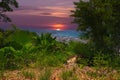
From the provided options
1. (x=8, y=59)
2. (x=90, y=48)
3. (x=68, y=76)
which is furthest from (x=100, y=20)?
(x=68, y=76)

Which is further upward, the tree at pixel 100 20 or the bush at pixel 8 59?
the tree at pixel 100 20

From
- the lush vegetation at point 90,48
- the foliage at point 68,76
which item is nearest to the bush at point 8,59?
the lush vegetation at point 90,48

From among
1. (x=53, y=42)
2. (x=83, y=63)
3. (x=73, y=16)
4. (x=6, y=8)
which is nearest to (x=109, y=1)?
(x=73, y=16)

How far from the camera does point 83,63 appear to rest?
13477mm

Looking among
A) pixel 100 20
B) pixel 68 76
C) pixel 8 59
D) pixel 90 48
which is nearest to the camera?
pixel 68 76

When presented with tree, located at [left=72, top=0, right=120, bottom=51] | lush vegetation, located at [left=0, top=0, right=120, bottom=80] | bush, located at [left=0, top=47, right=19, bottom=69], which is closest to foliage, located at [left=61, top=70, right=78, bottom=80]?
lush vegetation, located at [left=0, top=0, right=120, bottom=80]

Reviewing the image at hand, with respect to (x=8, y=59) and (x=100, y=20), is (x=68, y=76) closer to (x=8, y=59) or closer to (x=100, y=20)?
(x=8, y=59)

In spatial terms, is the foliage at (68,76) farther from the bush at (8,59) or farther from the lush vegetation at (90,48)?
the bush at (8,59)

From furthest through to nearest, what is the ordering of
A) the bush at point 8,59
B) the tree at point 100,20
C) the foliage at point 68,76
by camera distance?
the tree at point 100,20, the bush at point 8,59, the foliage at point 68,76

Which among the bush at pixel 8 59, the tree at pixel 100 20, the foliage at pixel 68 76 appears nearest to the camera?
the foliage at pixel 68 76

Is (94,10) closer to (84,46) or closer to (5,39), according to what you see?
(84,46)

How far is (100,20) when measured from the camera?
13.5m

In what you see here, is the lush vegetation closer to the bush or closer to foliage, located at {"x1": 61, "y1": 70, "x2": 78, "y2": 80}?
the bush

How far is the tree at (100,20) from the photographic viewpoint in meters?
13.1
